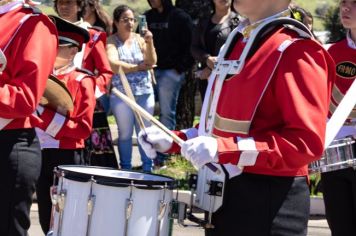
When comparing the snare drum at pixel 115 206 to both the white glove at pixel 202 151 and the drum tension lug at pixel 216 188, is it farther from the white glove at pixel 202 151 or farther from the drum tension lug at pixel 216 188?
the white glove at pixel 202 151

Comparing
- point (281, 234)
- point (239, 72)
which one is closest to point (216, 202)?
point (281, 234)

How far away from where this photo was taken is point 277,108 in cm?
339

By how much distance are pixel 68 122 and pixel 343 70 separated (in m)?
1.64

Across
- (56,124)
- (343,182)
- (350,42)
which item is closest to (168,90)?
(56,124)

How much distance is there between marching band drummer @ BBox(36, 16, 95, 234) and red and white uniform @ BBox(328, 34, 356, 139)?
150 cm

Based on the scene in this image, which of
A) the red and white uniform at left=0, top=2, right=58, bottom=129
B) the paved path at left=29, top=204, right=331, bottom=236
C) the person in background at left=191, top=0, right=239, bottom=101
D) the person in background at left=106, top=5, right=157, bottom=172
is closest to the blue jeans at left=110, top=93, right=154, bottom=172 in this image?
the person in background at left=106, top=5, right=157, bottom=172

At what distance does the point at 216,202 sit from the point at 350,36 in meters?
2.03

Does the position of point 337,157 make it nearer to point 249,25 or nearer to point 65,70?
point 249,25

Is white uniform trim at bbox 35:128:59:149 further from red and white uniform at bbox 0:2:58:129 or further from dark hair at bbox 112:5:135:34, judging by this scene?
dark hair at bbox 112:5:135:34

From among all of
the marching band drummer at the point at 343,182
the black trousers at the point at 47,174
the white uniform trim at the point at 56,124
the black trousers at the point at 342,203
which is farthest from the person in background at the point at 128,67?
the black trousers at the point at 342,203

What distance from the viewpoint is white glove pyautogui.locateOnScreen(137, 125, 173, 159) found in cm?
359

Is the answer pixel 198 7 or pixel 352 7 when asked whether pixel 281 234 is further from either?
pixel 198 7

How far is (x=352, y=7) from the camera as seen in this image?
4953mm

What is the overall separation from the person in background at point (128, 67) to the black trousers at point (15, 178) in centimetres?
438
